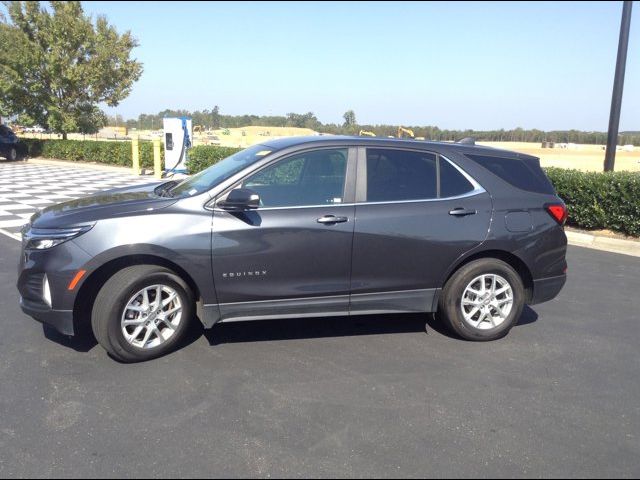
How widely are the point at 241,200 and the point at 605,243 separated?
6.82 meters

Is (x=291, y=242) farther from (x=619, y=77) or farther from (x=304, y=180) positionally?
(x=619, y=77)

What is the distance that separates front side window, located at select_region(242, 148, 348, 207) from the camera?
4.09 metres

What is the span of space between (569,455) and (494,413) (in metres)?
0.51

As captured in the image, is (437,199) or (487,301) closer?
(437,199)

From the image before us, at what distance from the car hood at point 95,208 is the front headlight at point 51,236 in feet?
0.14

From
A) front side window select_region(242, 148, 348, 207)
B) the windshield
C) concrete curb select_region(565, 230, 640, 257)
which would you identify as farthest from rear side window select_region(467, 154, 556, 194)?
concrete curb select_region(565, 230, 640, 257)

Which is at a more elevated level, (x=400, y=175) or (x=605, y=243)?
(x=400, y=175)

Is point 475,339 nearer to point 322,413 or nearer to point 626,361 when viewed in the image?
point 626,361

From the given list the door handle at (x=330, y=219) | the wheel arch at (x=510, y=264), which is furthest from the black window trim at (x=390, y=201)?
the wheel arch at (x=510, y=264)

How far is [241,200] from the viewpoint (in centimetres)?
381

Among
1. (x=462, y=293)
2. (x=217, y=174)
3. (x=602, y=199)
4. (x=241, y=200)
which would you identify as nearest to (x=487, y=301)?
(x=462, y=293)

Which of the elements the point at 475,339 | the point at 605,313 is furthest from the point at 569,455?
the point at 605,313

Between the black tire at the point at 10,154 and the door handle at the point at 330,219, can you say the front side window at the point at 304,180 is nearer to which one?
the door handle at the point at 330,219

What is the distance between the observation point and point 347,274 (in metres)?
4.13
